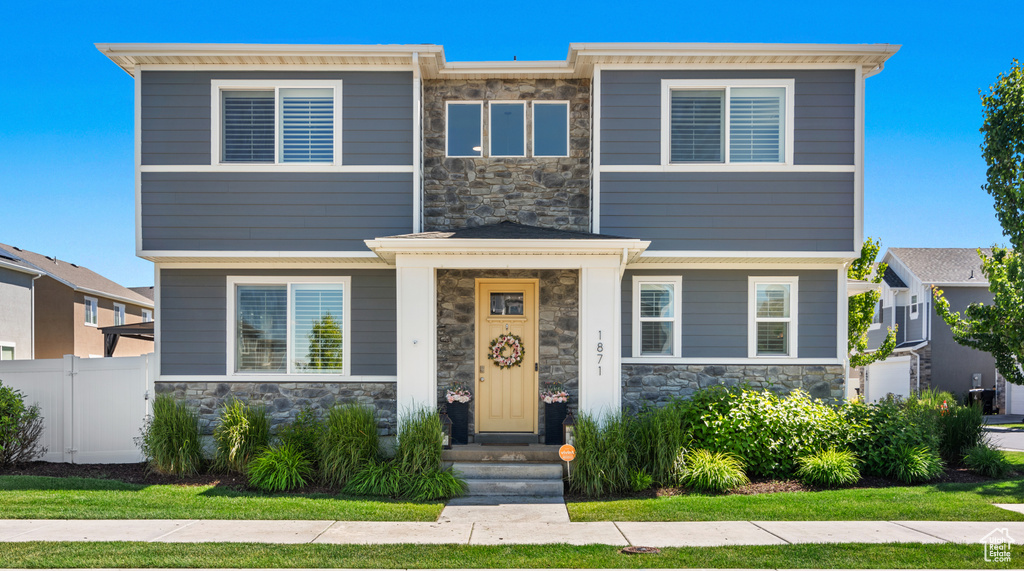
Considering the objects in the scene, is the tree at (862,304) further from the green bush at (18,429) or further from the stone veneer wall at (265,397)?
the green bush at (18,429)

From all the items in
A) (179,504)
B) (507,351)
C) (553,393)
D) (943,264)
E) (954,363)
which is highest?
(943,264)

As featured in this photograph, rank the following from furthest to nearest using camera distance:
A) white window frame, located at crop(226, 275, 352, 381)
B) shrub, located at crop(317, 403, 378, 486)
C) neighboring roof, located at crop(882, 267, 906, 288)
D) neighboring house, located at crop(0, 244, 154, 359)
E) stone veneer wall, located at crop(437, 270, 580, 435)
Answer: neighboring roof, located at crop(882, 267, 906, 288) → neighboring house, located at crop(0, 244, 154, 359) → stone veneer wall, located at crop(437, 270, 580, 435) → white window frame, located at crop(226, 275, 352, 381) → shrub, located at crop(317, 403, 378, 486)

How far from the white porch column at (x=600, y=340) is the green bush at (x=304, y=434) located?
354 centimetres

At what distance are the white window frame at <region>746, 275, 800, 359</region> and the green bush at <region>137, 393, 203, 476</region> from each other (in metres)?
8.03

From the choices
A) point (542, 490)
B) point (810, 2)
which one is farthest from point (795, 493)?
point (810, 2)

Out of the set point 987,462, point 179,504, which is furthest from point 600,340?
point 987,462

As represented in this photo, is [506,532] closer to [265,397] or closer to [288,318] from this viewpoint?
[265,397]

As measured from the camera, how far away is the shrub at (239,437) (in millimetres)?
8672

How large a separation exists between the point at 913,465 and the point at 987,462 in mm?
1384

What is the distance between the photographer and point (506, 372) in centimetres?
998

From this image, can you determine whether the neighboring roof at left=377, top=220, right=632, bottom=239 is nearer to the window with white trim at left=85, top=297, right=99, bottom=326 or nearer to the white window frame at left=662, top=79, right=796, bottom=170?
the white window frame at left=662, top=79, right=796, bottom=170

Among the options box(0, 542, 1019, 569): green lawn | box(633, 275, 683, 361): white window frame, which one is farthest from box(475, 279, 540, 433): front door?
box(0, 542, 1019, 569): green lawn

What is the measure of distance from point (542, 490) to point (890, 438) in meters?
4.74

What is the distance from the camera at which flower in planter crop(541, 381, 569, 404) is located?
9391mm
